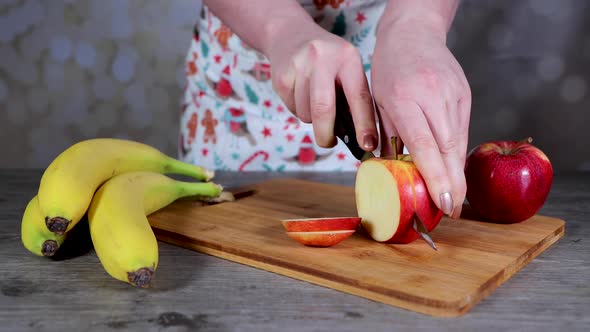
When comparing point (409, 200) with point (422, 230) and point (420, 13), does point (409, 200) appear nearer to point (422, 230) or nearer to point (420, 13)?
point (422, 230)

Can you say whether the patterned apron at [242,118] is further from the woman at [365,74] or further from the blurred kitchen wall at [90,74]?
the blurred kitchen wall at [90,74]

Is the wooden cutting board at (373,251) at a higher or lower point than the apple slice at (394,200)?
lower

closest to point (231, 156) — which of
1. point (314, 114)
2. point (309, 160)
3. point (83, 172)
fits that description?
point (309, 160)

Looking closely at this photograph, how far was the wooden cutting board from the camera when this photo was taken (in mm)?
772

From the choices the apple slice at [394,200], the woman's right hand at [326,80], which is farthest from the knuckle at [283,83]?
the apple slice at [394,200]

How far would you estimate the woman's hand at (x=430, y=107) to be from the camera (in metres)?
0.92

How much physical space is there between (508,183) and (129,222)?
64 cm

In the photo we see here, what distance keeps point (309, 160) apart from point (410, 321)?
102 centimetres

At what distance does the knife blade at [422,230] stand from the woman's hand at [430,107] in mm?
39

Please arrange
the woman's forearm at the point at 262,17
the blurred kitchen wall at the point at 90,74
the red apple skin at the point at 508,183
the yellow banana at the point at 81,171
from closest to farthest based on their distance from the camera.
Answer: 1. the yellow banana at the point at 81,171
2. the red apple skin at the point at 508,183
3. the woman's forearm at the point at 262,17
4. the blurred kitchen wall at the point at 90,74

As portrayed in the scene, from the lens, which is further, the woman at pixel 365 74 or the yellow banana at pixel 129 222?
the woman at pixel 365 74

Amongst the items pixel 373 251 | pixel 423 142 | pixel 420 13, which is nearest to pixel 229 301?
pixel 373 251

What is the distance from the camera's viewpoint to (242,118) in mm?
1703

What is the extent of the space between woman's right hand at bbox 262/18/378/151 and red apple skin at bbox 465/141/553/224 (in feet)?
0.72
